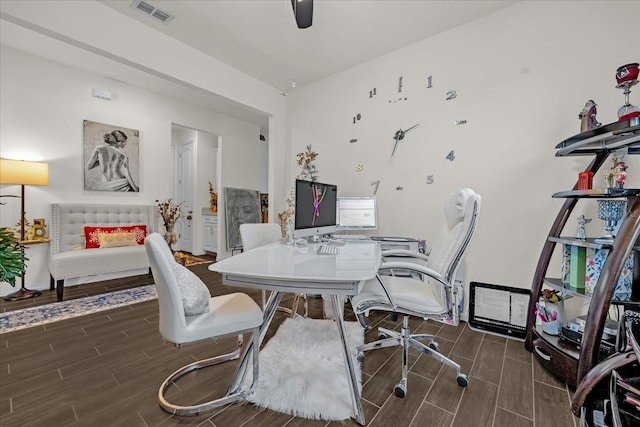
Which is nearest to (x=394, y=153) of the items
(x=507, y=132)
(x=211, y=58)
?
(x=507, y=132)

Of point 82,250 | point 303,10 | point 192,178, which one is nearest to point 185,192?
point 192,178

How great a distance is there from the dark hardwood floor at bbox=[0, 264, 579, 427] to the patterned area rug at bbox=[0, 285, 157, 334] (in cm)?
18

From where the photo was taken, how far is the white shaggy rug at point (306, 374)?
141 cm

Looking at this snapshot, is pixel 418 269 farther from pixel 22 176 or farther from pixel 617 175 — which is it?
pixel 22 176

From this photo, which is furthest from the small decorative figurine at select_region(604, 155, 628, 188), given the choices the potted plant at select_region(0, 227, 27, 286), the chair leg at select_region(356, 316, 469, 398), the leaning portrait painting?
the leaning portrait painting

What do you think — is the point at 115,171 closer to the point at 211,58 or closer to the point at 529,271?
the point at 211,58

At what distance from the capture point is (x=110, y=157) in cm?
389

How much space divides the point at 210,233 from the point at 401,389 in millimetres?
4822

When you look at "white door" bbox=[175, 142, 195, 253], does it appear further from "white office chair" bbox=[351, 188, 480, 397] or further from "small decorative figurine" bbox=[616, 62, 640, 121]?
"small decorative figurine" bbox=[616, 62, 640, 121]

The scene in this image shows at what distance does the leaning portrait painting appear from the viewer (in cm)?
371

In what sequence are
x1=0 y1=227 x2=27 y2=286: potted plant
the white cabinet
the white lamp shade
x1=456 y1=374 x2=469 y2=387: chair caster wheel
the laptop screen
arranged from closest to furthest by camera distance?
x1=0 y1=227 x2=27 y2=286: potted plant, x1=456 y1=374 x2=469 y2=387: chair caster wheel, the laptop screen, the white lamp shade, the white cabinet

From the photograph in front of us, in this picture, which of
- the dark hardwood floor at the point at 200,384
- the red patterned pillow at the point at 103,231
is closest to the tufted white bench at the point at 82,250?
the red patterned pillow at the point at 103,231

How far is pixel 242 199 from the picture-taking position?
18.0 feet

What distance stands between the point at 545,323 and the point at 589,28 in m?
2.20
